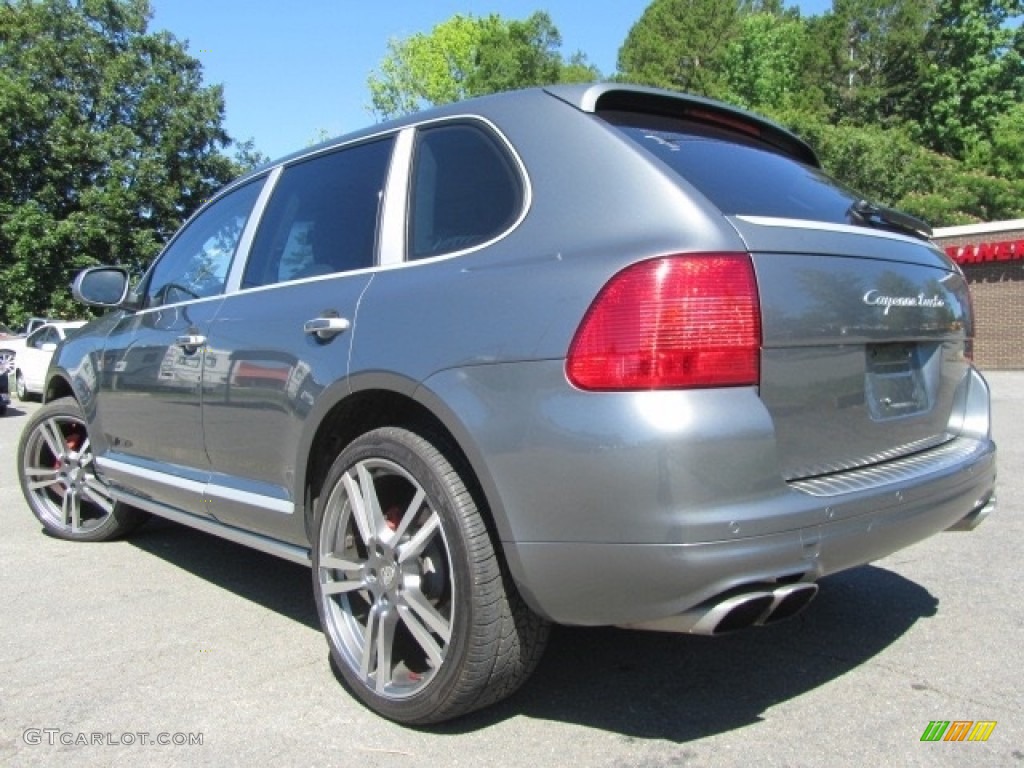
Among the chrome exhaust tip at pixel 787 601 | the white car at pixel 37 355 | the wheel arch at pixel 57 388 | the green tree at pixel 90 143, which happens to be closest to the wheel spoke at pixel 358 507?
the chrome exhaust tip at pixel 787 601

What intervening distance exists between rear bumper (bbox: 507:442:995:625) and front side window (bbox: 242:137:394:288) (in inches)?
52.2

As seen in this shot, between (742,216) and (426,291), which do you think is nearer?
(742,216)

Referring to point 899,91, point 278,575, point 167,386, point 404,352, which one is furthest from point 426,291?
point 899,91

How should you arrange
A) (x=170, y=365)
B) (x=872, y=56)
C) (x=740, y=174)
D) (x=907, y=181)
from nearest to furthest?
1. (x=740, y=174)
2. (x=170, y=365)
3. (x=907, y=181)
4. (x=872, y=56)

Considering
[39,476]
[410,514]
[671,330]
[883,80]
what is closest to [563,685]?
[410,514]

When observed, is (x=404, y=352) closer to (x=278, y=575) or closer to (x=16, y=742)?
(x=16, y=742)

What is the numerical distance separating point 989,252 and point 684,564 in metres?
21.6

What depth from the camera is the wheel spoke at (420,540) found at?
2.63 meters

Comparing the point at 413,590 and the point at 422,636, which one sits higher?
the point at 413,590

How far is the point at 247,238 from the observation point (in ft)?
12.4

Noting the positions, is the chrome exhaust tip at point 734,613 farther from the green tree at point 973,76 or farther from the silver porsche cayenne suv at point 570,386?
the green tree at point 973,76

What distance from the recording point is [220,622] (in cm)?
371

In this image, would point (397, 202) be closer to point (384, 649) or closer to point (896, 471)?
point (384, 649)

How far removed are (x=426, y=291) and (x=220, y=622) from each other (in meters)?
1.88
